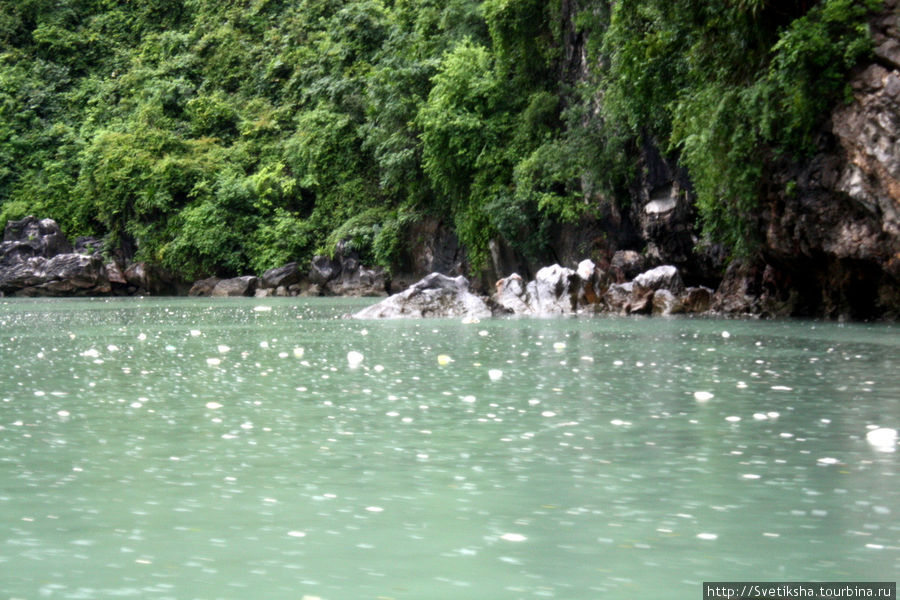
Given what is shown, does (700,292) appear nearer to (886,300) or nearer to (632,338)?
(886,300)

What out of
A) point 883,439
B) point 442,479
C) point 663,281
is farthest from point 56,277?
point 883,439

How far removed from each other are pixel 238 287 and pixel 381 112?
10.5 meters

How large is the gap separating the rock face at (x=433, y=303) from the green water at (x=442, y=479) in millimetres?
13002

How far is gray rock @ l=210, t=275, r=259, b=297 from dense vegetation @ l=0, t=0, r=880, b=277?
2.84m

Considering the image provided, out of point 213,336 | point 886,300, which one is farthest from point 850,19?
point 213,336

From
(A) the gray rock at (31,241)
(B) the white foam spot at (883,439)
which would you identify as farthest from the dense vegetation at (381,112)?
(B) the white foam spot at (883,439)

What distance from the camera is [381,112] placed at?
40.0 metres

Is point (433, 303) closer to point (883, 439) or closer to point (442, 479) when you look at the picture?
point (883, 439)

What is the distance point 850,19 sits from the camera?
52.6ft

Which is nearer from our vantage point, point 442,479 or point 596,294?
point 442,479

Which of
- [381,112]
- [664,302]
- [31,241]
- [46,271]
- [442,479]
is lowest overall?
[442,479]

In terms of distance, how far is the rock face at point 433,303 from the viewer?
23.4 metres

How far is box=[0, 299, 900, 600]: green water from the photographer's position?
136 inches

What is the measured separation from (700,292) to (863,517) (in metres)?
19.9
